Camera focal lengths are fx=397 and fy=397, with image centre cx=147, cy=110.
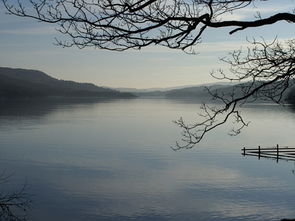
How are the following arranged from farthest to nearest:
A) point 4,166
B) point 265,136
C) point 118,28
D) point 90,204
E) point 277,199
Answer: point 265,136, point 4,166, point 277,199, point 90,204, point 118,28

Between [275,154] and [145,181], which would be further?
[275,154]

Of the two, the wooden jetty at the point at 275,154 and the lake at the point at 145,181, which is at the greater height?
the wooden jetty at the point at 275,154

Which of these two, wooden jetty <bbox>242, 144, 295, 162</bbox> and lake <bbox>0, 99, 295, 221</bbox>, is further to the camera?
wooden jetty <bbox>242, 144, 295, 162</bbox>

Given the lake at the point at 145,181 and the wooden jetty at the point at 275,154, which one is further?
the wooden jetty at the point at 275,154

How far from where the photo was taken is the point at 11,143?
63.0 meters

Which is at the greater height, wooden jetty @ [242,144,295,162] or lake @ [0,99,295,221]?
wooden jetty @ [242,144,295,162]

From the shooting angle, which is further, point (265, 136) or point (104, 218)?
point (265, 136)

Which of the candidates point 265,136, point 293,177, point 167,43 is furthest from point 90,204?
point 265,136

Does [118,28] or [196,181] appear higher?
[118,28]

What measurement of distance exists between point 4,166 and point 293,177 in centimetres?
3093

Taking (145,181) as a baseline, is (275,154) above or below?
above

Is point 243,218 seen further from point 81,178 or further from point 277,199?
point 81,178

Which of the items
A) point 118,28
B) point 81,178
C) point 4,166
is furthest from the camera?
point 4,166

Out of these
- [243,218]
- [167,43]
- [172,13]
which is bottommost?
[243,218]
